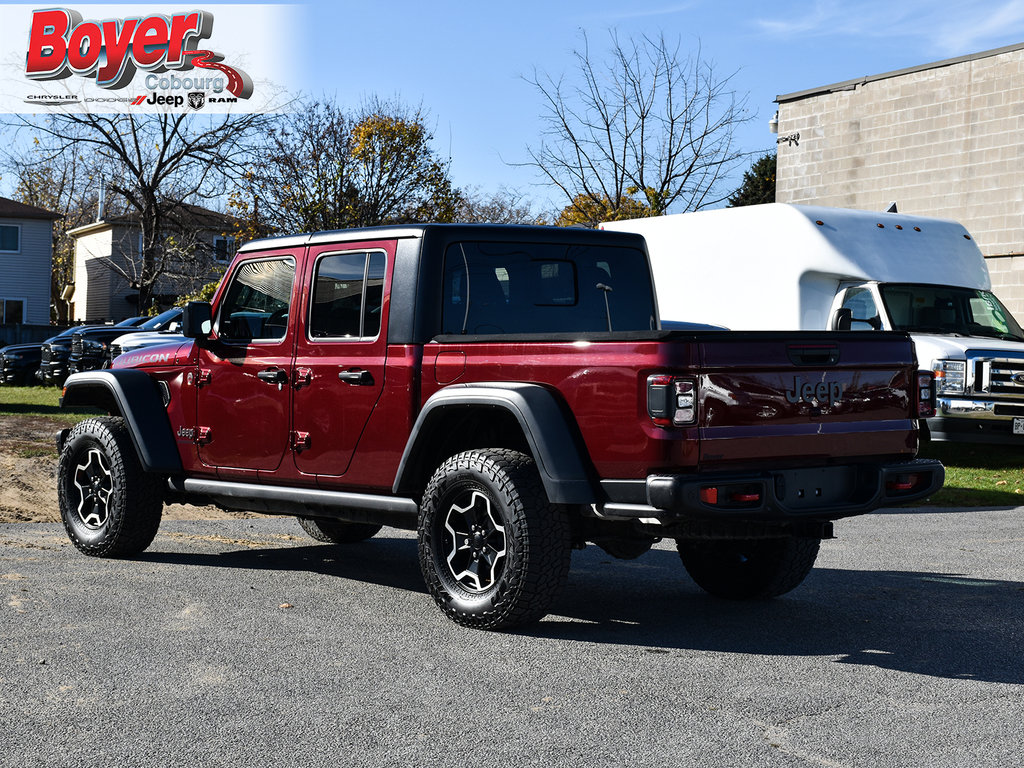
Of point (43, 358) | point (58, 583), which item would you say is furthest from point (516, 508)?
point (43, 358)

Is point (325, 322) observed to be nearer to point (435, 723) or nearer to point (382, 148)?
point (435, 723)

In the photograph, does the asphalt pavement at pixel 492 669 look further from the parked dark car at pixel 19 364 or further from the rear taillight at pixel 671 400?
the parked dark car at pixel 19 364

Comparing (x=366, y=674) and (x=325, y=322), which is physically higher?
(x=325, y=322)

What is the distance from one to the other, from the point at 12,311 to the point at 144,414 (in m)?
46.2

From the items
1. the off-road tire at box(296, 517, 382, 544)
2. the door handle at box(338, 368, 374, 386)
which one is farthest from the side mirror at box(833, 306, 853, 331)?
the door handle at box(338, 368, 374, 386)

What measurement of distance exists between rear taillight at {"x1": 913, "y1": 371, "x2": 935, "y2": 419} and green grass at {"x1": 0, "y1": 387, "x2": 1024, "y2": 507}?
3.97 m

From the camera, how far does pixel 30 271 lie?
50.7 m

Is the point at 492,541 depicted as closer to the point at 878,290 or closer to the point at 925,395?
the point at 925,395

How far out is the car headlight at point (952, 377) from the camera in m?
14.0

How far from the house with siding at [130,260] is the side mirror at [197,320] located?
3862 centimetres

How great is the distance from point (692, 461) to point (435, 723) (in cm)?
169

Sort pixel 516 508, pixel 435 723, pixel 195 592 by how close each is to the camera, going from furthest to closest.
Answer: pixel 195 592
pixel 516 508
pixel 435 723

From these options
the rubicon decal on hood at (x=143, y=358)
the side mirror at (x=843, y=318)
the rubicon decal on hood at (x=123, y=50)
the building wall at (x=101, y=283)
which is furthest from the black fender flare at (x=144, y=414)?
the building wall at (x=101, y=283)

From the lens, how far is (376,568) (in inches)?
314
